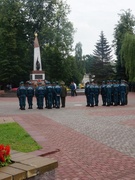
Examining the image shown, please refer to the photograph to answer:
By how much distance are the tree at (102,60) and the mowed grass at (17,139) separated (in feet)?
198

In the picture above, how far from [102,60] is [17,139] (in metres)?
66.0

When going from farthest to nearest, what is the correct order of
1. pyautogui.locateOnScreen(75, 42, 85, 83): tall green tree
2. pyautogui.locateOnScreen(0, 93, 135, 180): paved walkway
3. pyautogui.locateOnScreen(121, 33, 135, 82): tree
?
pyautogui.locateOnScreen(75, 42, 85, 83): tall green tree < pyautogui.locateOnScreen(121, 33, 135, 82): tree < pyautogui.locateOnScreen(0, 93, 135, 180): paved walkway

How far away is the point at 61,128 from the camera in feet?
37.4

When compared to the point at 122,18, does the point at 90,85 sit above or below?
below

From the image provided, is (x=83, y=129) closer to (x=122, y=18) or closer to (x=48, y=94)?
(x=48, y=94)

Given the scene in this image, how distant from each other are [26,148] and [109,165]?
229 centimetres

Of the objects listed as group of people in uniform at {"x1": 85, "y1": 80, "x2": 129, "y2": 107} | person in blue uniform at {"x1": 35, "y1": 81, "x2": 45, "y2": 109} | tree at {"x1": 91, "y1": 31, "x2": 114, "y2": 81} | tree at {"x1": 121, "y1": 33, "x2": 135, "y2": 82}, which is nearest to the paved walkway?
person in blue uniform at {"x1": 35, "y1": 81, "x2": 45, "y2": 109}

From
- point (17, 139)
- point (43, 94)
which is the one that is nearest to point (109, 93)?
point (43, 94)

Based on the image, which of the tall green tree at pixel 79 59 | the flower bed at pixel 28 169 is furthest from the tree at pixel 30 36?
the tall green tree at pixel 79 59

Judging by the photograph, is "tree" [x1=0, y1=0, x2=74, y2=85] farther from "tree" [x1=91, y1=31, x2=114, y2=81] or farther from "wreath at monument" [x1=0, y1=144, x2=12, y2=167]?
"wreath at monument" [x1=0, y1=144, x2=12, y2=167]

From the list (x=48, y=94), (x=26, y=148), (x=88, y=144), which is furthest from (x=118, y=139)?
(x=48, y=94)

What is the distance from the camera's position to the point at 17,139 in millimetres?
8906

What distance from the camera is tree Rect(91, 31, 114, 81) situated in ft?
231

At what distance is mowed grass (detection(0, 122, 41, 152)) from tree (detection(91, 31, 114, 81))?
2374 inches
